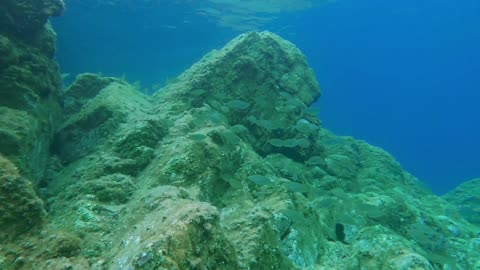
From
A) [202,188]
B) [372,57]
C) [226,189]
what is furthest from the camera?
[372,57]

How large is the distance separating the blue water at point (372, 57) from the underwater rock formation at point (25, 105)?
99.9ft

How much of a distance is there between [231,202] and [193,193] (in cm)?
90

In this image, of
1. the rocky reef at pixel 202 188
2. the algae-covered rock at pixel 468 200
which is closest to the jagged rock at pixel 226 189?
the rocky reef at pixel 202 188

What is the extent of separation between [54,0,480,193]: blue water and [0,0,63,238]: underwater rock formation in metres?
30.4

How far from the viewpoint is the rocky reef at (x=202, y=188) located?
329cm

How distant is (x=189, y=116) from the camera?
23.6 ft

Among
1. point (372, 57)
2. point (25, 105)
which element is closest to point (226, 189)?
point (25, 105)

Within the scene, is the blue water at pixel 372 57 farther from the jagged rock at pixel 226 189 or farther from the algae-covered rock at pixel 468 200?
the jagged rock at pixel 226 189

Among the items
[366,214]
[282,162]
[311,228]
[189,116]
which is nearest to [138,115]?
[189,116]

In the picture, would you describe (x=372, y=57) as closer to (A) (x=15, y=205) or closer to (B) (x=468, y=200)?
(B) (x=468, y=200)

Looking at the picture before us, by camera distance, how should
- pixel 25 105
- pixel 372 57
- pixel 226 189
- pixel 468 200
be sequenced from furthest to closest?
pixel 372 57 < pixel 468 200 < pixel 226 189 < pixel 25 105

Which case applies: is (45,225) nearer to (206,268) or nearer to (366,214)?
(206,268)

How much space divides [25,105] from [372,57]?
97908mm

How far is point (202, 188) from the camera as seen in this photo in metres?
5.30
